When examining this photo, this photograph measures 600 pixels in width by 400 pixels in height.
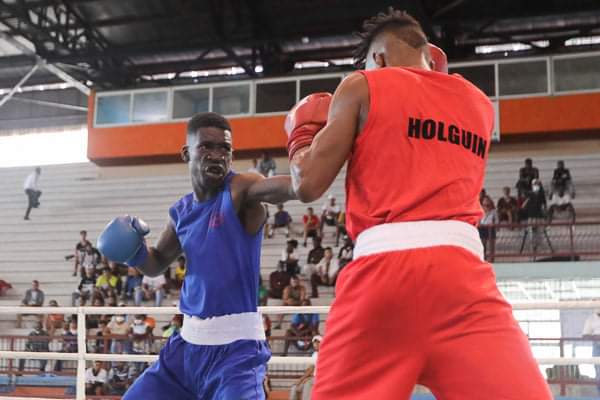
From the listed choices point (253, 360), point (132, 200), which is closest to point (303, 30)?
point (132, 200)

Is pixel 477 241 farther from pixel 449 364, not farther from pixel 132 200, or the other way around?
pixel 132 200

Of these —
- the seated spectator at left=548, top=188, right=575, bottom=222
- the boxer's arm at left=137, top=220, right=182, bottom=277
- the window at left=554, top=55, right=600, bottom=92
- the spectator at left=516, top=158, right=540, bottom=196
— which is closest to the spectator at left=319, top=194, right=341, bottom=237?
the spectator at left=516, top=158, right=540, bottom=196

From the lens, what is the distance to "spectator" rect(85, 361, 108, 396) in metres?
8.00

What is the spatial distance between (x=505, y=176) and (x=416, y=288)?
12496 millimetres

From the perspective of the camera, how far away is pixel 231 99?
16094 millimetres

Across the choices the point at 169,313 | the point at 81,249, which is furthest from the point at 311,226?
the point at 169,313

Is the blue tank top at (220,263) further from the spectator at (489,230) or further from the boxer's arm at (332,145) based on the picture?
the spectator at (489,230)

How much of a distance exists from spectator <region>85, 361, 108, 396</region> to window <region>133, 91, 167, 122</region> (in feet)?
29.8

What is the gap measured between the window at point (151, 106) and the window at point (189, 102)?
0.27m

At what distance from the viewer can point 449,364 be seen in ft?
5.16

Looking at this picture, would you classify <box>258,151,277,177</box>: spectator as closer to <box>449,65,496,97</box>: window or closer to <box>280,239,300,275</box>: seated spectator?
<box>280,239,300,275</box>: seated spectator

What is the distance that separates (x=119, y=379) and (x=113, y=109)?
10.3m

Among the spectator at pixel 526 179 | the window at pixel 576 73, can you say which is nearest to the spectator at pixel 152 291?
the spectator at pixel 526 179

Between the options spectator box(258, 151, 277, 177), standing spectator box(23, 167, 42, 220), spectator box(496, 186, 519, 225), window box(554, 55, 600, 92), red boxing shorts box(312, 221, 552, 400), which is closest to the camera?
red boxing shorts box(312, 221, 552, 400)
